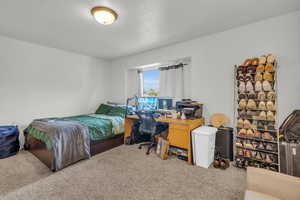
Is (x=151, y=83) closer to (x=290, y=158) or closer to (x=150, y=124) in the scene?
(x=150, y=124)

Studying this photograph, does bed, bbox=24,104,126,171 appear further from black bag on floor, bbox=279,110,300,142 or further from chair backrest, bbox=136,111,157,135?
black bag on floor, bbox=279,110,300,142

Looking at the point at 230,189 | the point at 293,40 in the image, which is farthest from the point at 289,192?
the point at 293,40

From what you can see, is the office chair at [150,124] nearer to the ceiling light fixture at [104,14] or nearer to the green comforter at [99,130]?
the green comforter at [99,130]

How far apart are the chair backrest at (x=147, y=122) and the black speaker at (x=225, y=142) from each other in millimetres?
1239

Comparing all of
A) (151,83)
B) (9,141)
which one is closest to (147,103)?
(151,83)

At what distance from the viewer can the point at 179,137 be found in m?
2.56

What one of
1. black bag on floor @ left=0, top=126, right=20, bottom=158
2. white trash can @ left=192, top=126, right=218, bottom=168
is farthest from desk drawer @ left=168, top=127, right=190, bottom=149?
black bag on floor @ left=0, top=126, right=20, bottom=158

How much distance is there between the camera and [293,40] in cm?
212

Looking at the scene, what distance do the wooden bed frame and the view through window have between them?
4.79 ft

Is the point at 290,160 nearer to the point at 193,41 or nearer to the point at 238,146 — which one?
the point at 238,146

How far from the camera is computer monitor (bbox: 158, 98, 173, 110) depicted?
3.61 m

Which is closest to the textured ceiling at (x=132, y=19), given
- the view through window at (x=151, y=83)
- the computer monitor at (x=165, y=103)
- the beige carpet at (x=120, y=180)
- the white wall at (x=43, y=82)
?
the white wall at (x=43, y=82)

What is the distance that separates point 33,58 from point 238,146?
4770mm

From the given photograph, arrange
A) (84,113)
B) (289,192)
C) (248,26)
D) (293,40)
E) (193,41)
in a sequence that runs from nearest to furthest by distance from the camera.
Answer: (289,192) → (293,40) → (248,26) → (193,41) → (84,113)
